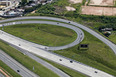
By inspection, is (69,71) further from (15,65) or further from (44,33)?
(44,33)

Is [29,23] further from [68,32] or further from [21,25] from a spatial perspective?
[68,32]

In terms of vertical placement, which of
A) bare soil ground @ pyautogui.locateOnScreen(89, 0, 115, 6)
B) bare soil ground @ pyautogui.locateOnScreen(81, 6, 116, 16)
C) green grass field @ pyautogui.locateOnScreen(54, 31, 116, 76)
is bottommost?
green grass field @ pyautogui.locateOnScreen(54, 31, 116, 76)

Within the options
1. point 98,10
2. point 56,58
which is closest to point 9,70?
point 56,58

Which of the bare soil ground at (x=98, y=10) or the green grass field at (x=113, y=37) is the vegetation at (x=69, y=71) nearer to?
the green grass field at (x=113, y=37)

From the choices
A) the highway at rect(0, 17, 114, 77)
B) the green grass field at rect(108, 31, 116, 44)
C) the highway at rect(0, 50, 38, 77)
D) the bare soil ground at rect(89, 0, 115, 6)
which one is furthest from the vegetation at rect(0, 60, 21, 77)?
the bare soil ground at rect(89, 0, 115, 6)

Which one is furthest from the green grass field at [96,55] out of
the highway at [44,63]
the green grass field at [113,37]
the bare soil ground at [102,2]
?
the bare soil ground at [102,2]

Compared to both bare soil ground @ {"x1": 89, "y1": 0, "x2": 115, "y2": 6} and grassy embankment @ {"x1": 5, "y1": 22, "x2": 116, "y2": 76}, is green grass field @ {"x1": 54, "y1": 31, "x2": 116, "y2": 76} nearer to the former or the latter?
grassy embankment @ {"x1": 5, "y1": 22, "x2": 116, "y2": 76}
